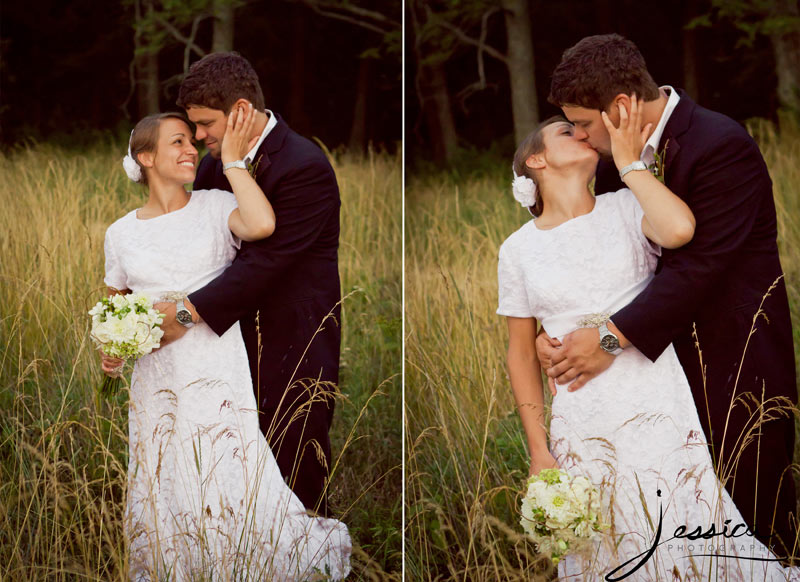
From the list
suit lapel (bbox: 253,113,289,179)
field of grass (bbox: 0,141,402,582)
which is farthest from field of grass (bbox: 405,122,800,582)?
suit lapel (bbox: 253,113,289,179)

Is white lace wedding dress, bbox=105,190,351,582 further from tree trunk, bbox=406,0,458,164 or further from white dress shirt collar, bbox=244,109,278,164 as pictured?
tree trunk, bbox=406,0,458,164

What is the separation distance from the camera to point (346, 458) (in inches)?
157

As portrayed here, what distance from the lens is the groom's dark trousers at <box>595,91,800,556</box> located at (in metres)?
3.21

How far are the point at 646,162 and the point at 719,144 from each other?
0.27 metres

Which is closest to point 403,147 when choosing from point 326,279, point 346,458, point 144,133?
point 326,279

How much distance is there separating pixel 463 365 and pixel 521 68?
1.38 m

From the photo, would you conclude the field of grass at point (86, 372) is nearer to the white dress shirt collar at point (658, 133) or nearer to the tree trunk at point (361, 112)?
the tree trunk at point (361, 112)

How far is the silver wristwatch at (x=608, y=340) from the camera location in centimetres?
332

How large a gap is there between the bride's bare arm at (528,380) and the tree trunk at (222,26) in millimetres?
1790

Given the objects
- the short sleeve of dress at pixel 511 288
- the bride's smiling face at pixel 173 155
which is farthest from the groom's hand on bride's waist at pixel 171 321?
the short sleeve of dress at pixel 511 288

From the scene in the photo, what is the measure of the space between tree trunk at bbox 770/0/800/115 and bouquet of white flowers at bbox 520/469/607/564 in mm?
1943

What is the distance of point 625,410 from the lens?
3.39 metres

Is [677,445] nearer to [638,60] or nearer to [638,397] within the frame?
[638,397]

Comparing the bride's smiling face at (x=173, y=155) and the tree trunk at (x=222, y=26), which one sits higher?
the tree trunk at (x=222, y=26)
